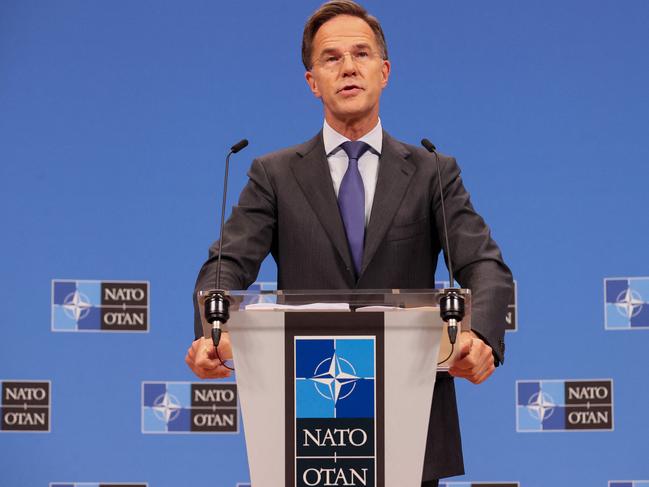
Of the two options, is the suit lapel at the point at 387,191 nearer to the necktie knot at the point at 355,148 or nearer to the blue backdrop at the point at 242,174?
the necktie knot at the point at 355,148

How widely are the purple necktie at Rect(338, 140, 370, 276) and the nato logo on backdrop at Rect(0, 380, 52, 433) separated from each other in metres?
2.08

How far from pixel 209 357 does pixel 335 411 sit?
0.27 m

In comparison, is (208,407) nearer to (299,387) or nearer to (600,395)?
(600,395)

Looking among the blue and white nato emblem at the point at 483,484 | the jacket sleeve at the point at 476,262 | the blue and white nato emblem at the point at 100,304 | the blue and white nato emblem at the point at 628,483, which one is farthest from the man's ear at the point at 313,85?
the blue and white nato emblem at the point at 628,483

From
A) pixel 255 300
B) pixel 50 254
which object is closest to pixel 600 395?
pixel 50 254

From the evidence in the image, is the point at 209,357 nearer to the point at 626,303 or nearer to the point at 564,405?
the point at 564,405

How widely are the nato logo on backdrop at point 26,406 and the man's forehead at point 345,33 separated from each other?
2.13 meters

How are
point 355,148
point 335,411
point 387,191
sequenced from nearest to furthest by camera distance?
1. point 335,411
2. point 387,191
3. point 355,148

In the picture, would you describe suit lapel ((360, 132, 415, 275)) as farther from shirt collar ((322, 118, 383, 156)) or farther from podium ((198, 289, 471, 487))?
podium ((198, 289, 471, 487))

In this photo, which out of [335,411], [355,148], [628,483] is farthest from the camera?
[628,483]

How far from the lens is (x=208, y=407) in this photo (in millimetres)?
3754

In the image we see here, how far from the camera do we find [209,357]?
1.69 m

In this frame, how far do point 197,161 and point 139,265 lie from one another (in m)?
0.47

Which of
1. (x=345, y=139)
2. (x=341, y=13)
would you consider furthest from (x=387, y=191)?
(x=341, y=13)
